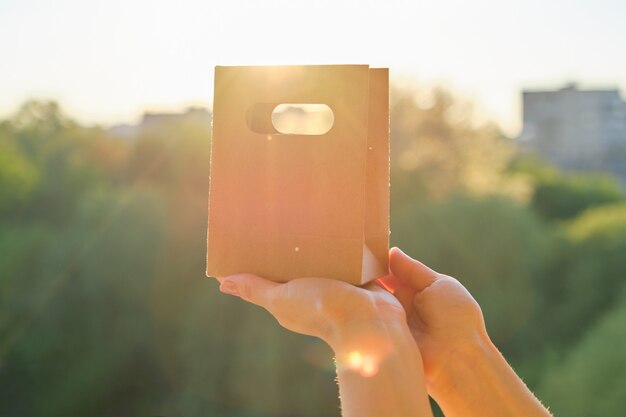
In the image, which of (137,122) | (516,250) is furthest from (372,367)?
(137,122)

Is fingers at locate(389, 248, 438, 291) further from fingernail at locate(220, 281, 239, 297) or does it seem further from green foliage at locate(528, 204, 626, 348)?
green foliage at locate(528, 204, 626, 348)

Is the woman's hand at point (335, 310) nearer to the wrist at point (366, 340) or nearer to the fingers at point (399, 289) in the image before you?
the wrist at point (366, 340)

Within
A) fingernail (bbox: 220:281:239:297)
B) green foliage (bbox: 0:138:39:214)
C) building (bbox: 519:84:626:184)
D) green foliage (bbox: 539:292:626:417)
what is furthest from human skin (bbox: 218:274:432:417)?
building (bbox: 519:84:626:184)

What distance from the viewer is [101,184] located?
6.10m

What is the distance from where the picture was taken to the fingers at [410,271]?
0.98 metres

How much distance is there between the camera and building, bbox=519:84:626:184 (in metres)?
10.3

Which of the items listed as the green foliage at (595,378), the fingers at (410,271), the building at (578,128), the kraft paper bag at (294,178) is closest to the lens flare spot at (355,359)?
the kraft paper bag at (294,178)

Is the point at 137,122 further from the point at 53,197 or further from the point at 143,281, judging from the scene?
the point at 143,281

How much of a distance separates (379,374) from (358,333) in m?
0.06

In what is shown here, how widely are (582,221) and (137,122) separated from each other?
12.6 feet

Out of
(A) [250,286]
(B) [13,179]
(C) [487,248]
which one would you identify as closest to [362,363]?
(A) [250,286]

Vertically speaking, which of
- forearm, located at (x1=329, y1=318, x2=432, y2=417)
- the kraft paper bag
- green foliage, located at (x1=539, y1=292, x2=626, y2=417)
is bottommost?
green foliage, located at (x1=539, y1=292, x2=626, y2=417)

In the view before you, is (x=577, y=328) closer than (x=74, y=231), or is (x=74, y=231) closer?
(x=577, y=328)

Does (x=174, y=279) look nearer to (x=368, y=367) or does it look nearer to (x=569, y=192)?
(x=569, y=192)
